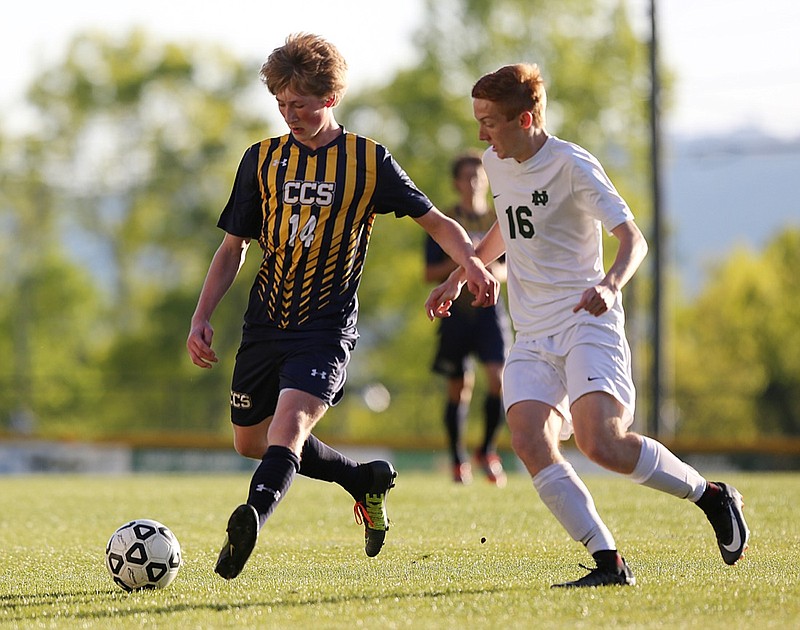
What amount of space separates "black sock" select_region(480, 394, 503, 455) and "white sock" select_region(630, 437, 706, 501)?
5746mm

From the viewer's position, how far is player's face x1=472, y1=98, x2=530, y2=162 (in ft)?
17.6

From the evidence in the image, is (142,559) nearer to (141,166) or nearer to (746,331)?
(141,166)

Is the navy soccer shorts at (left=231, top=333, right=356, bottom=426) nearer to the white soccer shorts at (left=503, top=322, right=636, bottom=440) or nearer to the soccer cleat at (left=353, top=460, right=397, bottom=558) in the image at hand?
the soccer cleat at (left=353, top=460, right=397, bottom=558)

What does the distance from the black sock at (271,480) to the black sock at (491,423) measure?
19.9 feet

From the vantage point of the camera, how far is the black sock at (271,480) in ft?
16.6

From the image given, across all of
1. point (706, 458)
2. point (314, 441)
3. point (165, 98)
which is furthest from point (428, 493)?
point (165, 98)

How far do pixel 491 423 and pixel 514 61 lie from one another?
26618 mm

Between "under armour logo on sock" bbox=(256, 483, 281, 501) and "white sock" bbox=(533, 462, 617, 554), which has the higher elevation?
"under armour logo on sock" bbox=(256, 483, 281, 501)

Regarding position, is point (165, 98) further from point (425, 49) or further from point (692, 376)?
point (692, 376)

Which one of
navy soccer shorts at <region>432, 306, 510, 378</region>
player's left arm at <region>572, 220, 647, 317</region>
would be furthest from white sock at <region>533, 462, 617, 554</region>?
navy soccer shorts at <region>432, 306, 510, 378</region>

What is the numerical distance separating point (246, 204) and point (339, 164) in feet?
1.41

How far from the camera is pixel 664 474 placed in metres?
5.38

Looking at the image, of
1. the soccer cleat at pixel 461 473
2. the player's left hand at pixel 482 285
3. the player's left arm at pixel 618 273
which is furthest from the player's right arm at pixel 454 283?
the soccer cleat at pixel 461 473

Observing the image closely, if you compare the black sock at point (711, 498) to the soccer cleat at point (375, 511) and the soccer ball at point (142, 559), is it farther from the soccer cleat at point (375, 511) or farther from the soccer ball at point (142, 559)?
the soccer ball at point (142, 559)
